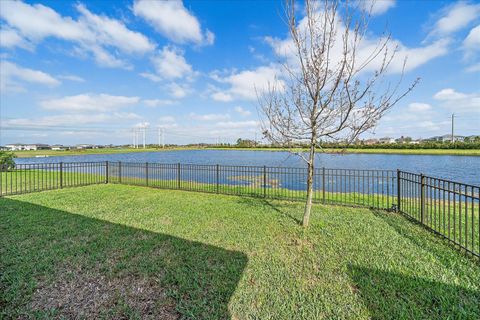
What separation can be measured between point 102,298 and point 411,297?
367cm

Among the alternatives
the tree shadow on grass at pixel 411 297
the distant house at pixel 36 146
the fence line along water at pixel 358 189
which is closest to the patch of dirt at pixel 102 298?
the tree shadow on grass at pixel 411 297

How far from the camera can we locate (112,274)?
327cm

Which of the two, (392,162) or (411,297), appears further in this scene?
(392,162)

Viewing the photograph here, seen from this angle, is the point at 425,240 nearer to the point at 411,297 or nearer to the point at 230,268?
the point at 411,297

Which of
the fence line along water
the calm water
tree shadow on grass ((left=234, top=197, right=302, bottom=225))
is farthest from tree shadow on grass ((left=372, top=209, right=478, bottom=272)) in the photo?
the calm water

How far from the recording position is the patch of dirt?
2.52 m

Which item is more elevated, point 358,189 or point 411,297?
point 358,189

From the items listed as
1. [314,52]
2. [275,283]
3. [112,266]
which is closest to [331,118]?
[314,52]

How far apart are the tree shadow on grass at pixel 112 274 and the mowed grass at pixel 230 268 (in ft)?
0.05

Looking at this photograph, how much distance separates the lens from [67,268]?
3.43 metres

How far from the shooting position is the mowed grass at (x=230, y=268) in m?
2.57

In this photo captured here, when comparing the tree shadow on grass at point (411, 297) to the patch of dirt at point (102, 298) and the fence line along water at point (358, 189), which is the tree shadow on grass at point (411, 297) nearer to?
the fence line along water at point (358, 189)

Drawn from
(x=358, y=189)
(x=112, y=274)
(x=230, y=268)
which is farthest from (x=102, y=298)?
(x=358, y=189)

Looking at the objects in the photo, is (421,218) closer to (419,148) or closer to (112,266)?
(112,266)
